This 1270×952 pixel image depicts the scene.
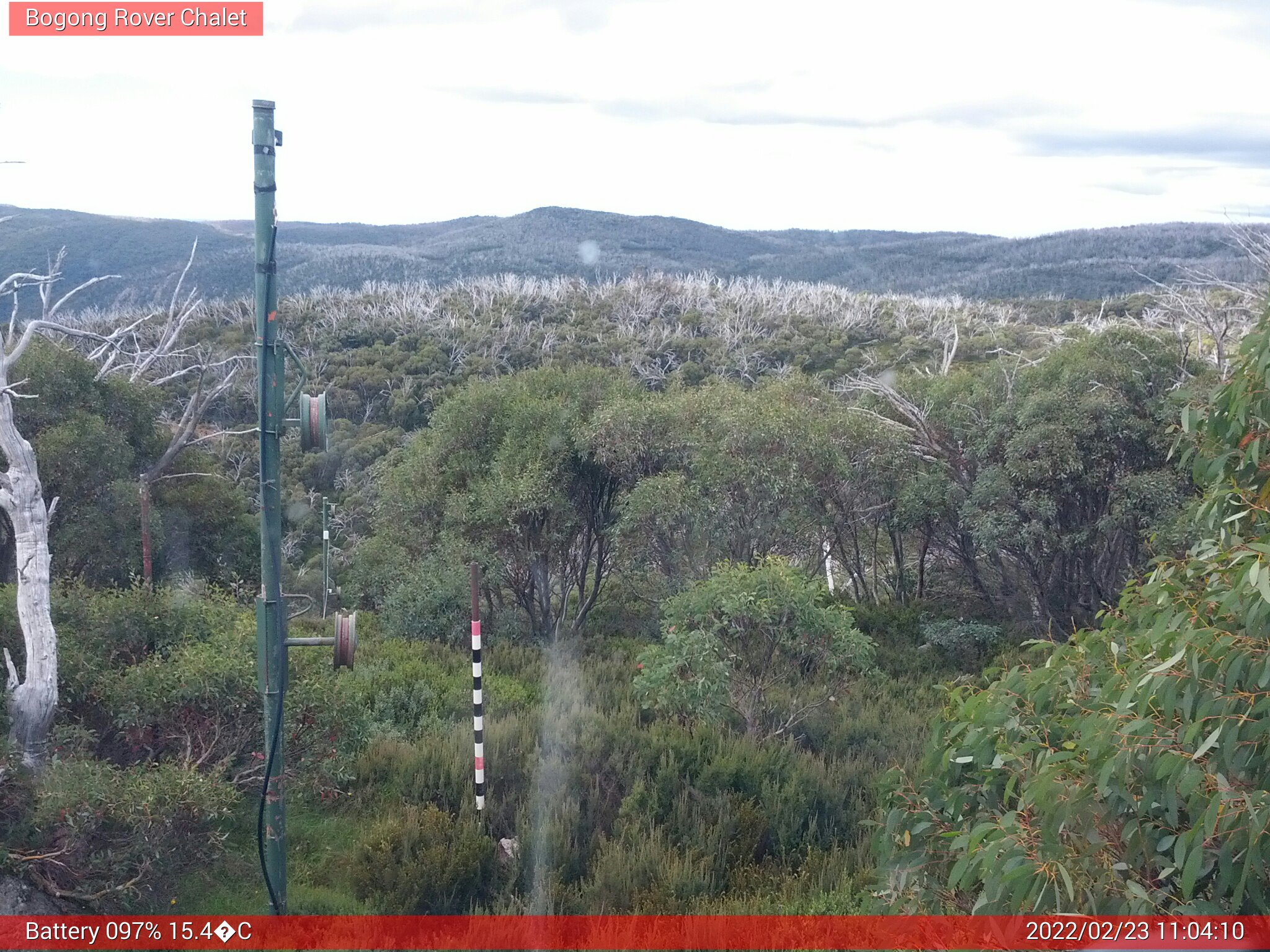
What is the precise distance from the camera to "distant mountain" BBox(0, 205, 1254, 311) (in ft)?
162

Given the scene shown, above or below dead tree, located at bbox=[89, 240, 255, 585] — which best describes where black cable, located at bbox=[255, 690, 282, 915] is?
below

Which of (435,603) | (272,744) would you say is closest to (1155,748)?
(272,744)

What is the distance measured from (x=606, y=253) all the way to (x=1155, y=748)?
69166 mm

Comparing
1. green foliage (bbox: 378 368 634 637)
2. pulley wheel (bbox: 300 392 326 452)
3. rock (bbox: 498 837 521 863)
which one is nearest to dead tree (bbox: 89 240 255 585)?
pulley wheel (bbox: 300 392 326 452)

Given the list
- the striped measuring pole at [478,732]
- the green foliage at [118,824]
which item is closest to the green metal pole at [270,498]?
the green foliage at [118,824]

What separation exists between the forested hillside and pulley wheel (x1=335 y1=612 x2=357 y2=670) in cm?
154

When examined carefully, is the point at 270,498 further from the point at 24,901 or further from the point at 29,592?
the point at 24,901

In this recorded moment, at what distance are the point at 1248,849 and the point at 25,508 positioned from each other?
6466 mm

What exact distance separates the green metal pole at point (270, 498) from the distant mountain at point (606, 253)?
1389 inches

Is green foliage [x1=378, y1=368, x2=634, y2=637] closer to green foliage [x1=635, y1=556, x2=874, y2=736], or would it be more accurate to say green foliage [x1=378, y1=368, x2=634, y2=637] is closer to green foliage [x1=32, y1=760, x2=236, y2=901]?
green foliage [x1=635, y1=556, x2=874, y2=736]

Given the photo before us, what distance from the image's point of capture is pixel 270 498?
5152 millimetres

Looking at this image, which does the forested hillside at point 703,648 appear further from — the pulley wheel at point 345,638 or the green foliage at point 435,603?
the pulley wheel at point 345,638

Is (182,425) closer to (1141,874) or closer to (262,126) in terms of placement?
(262,126)

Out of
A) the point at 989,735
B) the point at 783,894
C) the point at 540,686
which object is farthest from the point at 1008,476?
the point at 989,735
